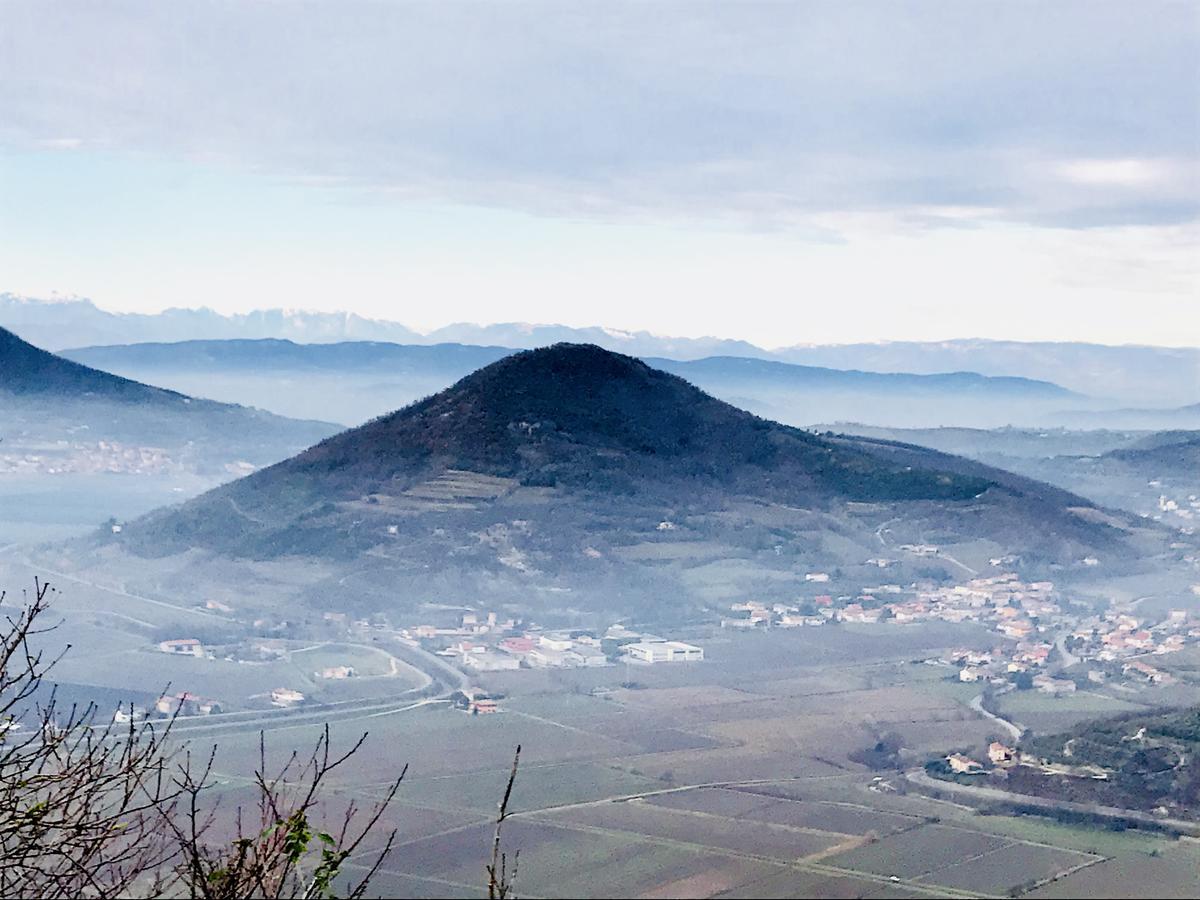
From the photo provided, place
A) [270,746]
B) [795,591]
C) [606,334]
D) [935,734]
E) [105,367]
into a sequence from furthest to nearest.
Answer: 1. [606,334]
2. [105,367]
3. [795,591]
4. [935,734]
5. [270,746]

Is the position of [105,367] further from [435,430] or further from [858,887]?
[858,887]

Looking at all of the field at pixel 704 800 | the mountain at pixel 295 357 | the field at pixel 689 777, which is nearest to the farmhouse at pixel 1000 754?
the field at pixel 689 777

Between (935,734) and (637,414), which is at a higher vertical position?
(637,414)

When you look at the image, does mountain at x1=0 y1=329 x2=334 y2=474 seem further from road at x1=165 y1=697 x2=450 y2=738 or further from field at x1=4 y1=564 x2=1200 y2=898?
road at x1=165 y1=697 x2=450 y2=738

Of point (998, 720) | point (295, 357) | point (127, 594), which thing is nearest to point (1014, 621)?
point (998, 720)

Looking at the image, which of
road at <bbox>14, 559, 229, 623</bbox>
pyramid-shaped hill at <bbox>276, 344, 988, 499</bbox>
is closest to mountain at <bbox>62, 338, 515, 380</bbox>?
pyramid-shaped hill at <bbox>276, 344, 988, 499</bbox>

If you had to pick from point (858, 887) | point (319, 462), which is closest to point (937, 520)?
point (319, 462)

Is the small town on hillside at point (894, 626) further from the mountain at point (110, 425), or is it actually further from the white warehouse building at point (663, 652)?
the mountain at point (110, 425)
